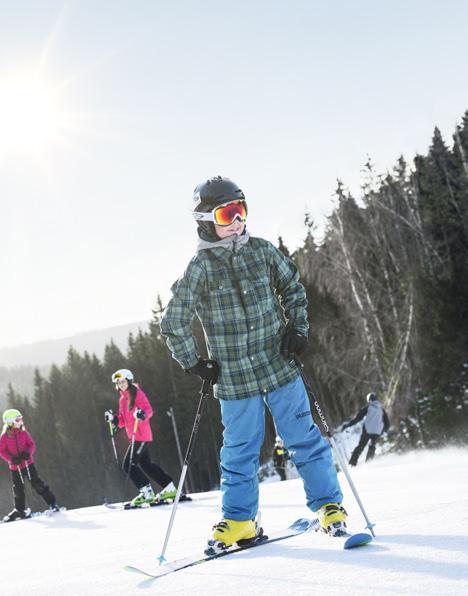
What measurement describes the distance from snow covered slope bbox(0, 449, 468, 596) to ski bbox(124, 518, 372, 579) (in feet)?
0.13

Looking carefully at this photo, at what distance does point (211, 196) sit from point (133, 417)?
5.71 meters

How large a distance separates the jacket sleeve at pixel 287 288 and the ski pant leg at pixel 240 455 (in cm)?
51

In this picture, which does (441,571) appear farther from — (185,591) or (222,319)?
(222,319)

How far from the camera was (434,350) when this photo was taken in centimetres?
1959

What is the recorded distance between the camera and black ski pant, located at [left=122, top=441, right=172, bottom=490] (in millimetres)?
8297

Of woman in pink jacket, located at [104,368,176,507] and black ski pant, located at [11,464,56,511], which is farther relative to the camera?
black ski pant, located at [11,464,56,511]

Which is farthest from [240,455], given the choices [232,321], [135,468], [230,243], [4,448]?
[4,448]

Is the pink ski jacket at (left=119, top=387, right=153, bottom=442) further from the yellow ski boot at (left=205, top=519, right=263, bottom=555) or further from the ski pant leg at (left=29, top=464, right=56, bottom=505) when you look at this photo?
the yellow ski boot at (left=205, top=519, right=263, bottom=555)

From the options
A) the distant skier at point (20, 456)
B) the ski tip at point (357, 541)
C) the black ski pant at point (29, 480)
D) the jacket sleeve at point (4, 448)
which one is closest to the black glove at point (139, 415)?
the distant skier at point (20, 456)

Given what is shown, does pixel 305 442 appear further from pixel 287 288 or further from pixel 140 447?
pixel 140 447

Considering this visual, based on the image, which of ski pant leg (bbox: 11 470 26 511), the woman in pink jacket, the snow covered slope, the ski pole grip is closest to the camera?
the snow covered slope

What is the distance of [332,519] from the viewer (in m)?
3.06

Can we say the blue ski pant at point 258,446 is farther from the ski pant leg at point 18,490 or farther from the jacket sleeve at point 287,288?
the ski pant leg at point 18,490

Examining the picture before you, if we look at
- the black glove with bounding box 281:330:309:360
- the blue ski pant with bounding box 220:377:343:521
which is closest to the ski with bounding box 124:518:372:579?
the blue ski pant with bounding box 220:377:343:521
